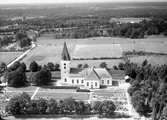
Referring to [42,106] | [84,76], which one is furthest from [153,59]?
[42,106]

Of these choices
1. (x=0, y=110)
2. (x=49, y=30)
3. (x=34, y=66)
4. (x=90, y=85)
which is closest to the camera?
(x=0, y=110)

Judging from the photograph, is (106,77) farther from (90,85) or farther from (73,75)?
(73,75)

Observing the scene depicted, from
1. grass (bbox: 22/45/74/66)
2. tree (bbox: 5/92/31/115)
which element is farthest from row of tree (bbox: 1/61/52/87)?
grass (bbox: 22/45/74/66)

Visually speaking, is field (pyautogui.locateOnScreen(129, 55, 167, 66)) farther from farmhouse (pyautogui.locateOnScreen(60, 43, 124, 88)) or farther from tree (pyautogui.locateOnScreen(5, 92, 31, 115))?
tree (pyautogui.locateOnScreen(5, 92, 31, 115))

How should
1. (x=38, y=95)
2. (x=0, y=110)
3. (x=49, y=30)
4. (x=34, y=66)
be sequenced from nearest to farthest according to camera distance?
(x=0, y=110)
(x=38, y=95)
(x=34, y=66)
(x=49, y=30)

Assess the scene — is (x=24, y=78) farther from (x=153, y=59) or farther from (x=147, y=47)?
(x=147, y=47)

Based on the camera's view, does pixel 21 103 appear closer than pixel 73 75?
Yes

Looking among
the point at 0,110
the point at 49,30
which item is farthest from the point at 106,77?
the point at 49,30
